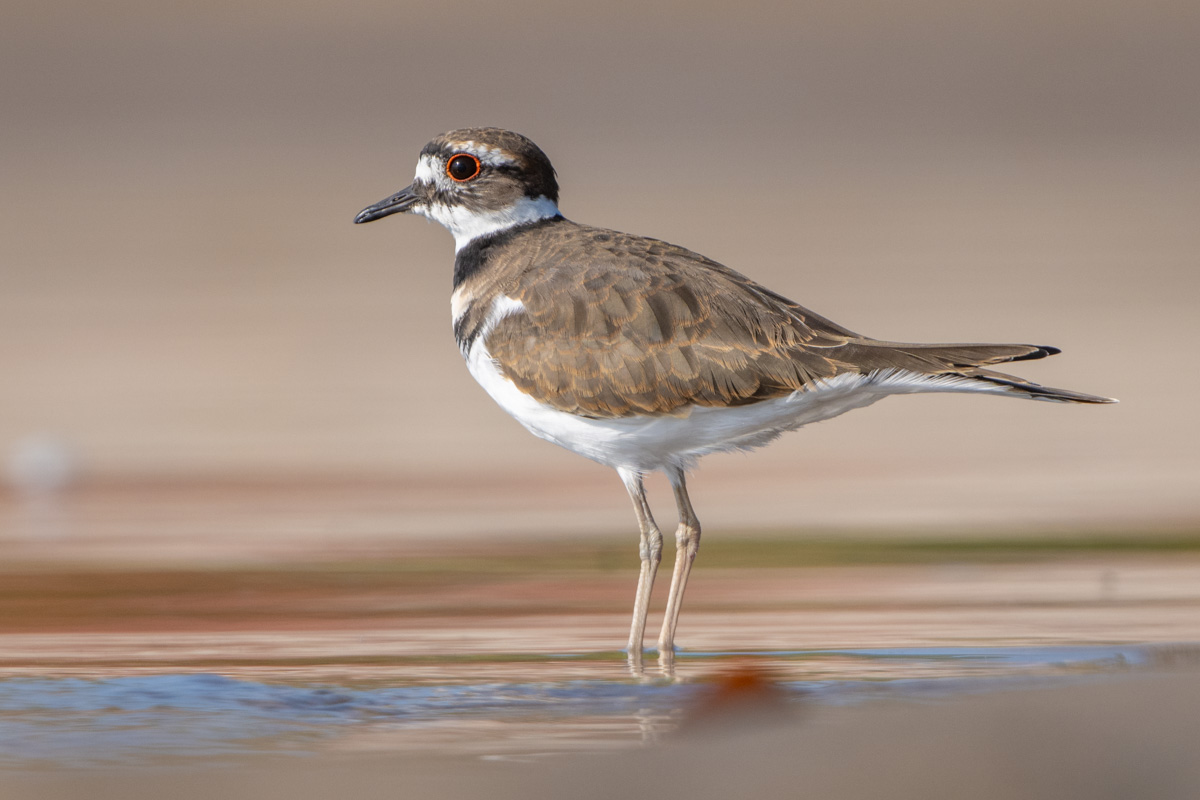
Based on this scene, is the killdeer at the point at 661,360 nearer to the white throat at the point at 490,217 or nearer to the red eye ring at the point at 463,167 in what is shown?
the white throat at the point at 490,217

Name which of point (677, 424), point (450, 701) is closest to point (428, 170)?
point (677, 424)

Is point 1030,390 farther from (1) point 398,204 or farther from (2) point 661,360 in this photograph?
(1) point 398,204

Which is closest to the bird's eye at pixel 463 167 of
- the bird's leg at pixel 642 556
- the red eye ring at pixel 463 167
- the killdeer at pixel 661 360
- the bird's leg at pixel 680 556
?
the red eye ring at pixel 463 167

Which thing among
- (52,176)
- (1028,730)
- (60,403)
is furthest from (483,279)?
(52,176)

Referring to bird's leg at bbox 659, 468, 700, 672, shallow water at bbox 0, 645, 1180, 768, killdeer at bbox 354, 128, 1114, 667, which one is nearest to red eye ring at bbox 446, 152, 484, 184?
killdeer at bbox 354, 128, 1114, 667

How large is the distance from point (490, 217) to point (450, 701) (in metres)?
2.69

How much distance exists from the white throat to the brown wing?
0.51m

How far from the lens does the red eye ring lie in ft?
27.9

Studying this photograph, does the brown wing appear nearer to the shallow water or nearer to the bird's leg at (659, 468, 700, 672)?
the bird's leg at (659, 468, 700, 672)

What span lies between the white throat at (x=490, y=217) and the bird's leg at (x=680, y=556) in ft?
4.54

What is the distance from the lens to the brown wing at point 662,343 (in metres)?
7.49

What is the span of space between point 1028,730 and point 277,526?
551cm

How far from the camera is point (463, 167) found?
27.9 feet

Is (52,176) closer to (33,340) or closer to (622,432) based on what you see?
(33,340)
